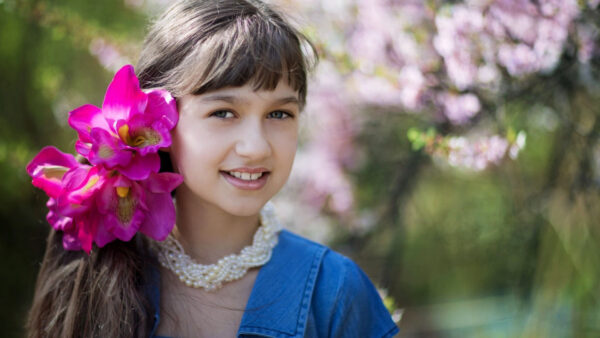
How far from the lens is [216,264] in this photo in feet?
4.80

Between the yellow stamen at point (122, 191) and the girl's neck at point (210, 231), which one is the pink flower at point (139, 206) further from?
the girl's neck at point (210, 231)

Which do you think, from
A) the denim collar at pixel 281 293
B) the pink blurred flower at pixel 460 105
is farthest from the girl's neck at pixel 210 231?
the pink blurred flower at pixel 460 105

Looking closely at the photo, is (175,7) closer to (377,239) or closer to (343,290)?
(343,290)

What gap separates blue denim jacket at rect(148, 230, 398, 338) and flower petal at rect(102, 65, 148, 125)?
1.48 ft

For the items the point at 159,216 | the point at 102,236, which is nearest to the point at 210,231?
the point at 159,216

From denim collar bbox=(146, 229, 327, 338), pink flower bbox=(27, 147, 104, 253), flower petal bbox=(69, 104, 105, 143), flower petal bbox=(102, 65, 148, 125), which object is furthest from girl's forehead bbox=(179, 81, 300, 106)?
denim collar bbox=(146, 229, 327, 338)

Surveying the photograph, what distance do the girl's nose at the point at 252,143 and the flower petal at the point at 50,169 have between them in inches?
17.6

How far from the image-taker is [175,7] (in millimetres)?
1502

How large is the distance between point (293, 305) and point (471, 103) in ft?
3.96

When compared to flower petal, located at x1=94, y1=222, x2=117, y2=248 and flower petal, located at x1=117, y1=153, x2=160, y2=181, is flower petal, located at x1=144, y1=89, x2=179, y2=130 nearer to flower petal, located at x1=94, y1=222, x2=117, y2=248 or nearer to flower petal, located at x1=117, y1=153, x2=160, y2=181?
flower petal, located at x1=117, y1=153, x2=160, y2=181

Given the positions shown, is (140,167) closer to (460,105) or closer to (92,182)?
(92,182)

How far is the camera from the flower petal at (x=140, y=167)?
1.29 metres

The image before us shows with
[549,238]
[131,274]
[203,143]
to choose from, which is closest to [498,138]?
[549,238]

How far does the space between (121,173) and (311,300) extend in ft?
1.89
